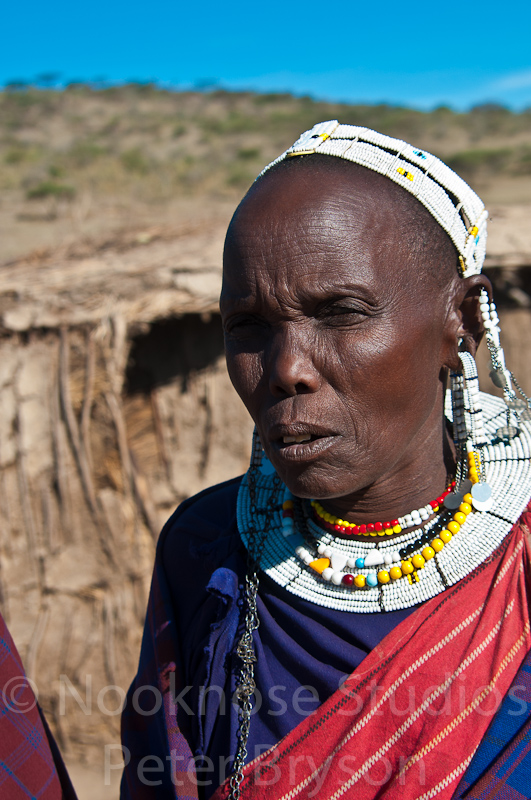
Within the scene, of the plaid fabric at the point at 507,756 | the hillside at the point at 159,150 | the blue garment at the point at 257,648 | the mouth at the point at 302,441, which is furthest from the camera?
the hillside at the point at 159,150

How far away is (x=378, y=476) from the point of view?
131 centimetres

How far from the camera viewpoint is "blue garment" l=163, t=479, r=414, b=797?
1.34 metres

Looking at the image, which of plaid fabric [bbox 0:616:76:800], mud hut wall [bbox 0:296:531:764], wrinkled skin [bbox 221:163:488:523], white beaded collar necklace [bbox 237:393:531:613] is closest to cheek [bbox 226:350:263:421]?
wrinkled skin [bbox 221:163:488:523]

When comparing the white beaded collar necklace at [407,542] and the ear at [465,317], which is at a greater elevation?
the ear at [465,317]

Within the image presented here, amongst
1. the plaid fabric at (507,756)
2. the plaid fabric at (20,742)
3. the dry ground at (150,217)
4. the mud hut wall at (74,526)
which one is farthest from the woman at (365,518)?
the dry ground at (150,217)

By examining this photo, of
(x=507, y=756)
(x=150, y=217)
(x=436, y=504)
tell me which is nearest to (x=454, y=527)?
(x=436, y=504)

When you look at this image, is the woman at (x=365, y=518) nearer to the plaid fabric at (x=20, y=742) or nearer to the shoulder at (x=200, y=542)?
the shoulder at (x=200, y=542)

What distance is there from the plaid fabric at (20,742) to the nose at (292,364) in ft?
2.49

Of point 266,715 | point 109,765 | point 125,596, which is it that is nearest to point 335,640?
point 266,715

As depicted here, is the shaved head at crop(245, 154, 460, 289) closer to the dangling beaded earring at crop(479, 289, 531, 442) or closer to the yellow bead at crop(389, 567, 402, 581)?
the dangling beaded earring at crop(479, 289, 531, 442)

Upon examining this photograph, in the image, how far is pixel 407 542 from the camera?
140 cm

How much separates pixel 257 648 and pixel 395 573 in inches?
14.1

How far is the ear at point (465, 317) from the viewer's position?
4.42ft

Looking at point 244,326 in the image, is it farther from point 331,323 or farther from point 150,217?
point 150,217
